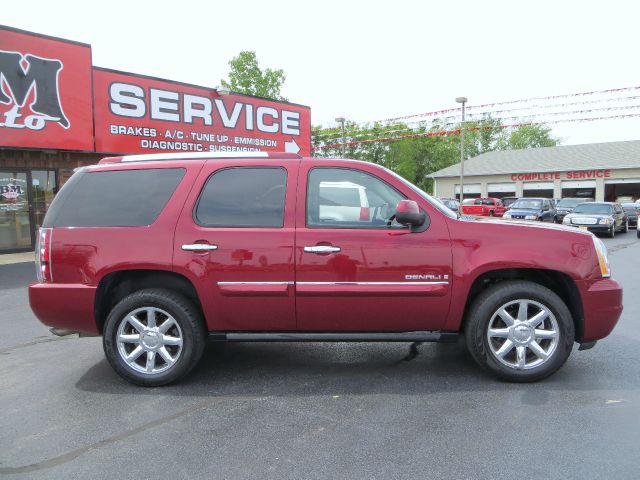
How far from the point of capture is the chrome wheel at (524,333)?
386cm

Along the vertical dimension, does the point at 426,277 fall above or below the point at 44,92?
below

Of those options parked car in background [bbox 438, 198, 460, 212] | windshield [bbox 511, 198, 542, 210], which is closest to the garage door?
parked car in background [bbox 438, 198, 460, 212]

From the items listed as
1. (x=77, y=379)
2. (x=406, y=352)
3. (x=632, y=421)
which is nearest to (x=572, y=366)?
(x=632, y=421)

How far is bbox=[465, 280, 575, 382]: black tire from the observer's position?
383cm

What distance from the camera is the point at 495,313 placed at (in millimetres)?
3863

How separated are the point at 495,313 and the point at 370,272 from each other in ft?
3.40

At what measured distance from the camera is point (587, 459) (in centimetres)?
281

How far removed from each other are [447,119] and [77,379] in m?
27.6

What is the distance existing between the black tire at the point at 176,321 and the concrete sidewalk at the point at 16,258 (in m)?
9.46

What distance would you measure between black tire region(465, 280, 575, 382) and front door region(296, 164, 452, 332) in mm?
282

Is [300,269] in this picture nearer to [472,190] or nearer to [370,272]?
[370,272]

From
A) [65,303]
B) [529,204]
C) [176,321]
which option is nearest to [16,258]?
[65,303]

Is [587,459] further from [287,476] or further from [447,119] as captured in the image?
[447,119]

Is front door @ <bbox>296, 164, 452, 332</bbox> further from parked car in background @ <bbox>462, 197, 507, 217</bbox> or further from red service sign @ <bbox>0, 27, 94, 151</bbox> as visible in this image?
parked car in background @ <bbox>462, 197, 507, 217</bbox>
